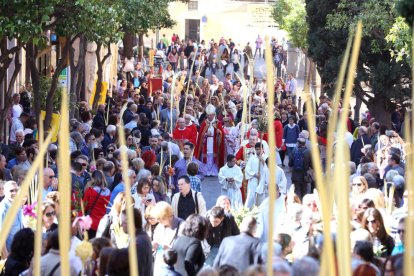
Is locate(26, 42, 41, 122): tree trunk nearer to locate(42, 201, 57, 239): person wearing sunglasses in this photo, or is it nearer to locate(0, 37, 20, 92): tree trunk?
locate(0, 37, 20, 92): tree trunk

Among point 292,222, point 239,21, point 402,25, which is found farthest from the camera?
point 239,21

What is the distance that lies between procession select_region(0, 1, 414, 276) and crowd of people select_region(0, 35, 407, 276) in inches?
0.8

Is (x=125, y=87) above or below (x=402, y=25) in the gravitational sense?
below

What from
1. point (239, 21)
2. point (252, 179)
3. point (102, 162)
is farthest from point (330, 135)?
point (239, 21)

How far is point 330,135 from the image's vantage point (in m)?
4.22

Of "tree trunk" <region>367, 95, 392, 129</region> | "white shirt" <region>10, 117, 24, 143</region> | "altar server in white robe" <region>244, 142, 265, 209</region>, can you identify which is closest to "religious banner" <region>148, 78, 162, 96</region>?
"tree trunk" <region>367, 95, 392, 129</region>

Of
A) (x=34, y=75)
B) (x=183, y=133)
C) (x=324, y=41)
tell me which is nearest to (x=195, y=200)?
(x=34, y=75)

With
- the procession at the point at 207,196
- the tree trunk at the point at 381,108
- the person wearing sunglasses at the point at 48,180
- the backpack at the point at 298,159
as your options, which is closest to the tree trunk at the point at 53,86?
the procession at the point at 207,196

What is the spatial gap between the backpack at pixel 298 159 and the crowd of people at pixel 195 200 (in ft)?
0.07

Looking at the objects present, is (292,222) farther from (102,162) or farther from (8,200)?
(102,162)

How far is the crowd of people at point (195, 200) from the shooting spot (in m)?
9.05

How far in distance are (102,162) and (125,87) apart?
66.2 ft

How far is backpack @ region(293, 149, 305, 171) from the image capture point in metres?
19.6

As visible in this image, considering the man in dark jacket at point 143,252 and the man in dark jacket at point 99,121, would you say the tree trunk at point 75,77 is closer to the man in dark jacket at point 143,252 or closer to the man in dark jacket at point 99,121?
the man in dark jacket at point 99,121
